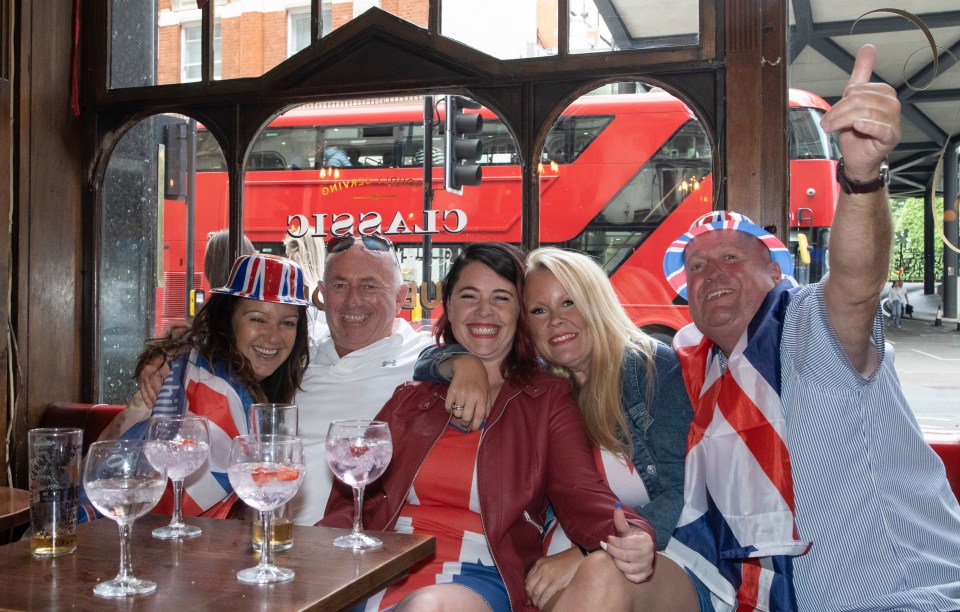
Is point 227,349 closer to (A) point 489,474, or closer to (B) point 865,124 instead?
(A) point 489,474

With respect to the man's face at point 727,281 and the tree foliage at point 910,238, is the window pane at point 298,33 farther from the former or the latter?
the tree foliage at point 910,238

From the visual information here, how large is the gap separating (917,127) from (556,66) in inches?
62.3

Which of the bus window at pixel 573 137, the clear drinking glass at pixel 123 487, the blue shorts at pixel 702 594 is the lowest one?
the blue shorts at pixel 702 594

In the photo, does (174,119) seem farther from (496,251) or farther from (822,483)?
(822,483)

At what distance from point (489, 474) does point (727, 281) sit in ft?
2.43

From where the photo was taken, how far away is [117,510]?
1307 mm

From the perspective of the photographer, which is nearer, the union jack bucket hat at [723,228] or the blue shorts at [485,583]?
the blue shorts at [485,583]

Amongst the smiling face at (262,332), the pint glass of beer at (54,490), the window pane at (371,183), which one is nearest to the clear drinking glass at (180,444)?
the pint glass of beer at (54,490)

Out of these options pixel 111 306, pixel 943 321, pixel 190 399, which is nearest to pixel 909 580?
pixel 190 399

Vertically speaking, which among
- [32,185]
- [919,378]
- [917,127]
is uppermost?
[917,127]

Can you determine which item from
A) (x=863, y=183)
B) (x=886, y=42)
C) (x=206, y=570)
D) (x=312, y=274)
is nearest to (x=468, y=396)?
(x=206, y=570)

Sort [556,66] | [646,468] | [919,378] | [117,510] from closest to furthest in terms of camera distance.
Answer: [117,510], [646,468], [556,66], [919,378]

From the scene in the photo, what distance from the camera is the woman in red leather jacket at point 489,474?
1821 millimetres

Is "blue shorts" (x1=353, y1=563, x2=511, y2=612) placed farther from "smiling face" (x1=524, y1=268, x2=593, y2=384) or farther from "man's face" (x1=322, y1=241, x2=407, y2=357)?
"man's face" (x1=322, y1=241, x2=407, y2=357)
